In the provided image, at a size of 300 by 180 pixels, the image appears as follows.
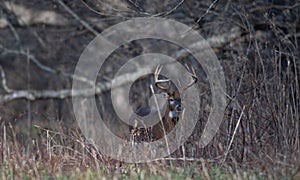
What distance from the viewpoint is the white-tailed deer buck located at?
8.63 metres

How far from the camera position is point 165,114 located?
1017 cm

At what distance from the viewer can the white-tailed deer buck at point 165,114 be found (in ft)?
28.3

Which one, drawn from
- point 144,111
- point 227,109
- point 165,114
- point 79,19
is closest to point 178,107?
point 165,114

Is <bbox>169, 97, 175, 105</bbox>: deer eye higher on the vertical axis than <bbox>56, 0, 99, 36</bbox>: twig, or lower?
lower

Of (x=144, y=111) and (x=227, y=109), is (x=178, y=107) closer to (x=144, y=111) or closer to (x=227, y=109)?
(x=144, y=111)

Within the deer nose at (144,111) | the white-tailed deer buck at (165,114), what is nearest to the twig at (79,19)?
the white-tailed deer buck at (165,114)

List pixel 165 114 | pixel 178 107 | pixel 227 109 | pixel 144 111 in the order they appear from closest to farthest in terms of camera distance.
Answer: pixel 227 109
pixel 178 107
pixel 165 114
pixel 144 111

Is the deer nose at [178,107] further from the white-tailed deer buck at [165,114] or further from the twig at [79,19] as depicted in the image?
the twig at [79,19]

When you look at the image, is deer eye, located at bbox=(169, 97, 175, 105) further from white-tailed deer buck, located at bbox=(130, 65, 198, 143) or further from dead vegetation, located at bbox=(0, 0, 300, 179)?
dead vegetation, located at bbox=(0, 0, 300, 179)

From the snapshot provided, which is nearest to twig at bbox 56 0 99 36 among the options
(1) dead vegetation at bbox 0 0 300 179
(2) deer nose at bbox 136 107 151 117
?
(1) dead vegetation at bbox 0 0 300 179

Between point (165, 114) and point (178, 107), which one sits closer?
point (178, 107)

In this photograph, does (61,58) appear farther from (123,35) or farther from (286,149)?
(286,149)

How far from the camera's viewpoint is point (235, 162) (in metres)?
6.63

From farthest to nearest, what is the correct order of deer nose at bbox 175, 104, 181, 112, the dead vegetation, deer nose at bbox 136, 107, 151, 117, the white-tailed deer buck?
1. deer nose at bbox 136, 107, 151, 117
2. deer nose at bbox 175, 104, 181, 112
3. the white-tailed deer buck
4. the dead vegetation
